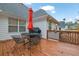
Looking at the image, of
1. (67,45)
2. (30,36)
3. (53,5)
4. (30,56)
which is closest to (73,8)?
(53,5)

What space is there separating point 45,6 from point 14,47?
117 centimetres

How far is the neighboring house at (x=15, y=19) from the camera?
166 inches

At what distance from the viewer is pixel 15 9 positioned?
4.22 m

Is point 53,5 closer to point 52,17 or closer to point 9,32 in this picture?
point 52,17

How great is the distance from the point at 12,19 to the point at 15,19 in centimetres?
7

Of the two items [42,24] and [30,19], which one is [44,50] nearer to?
[42,24]

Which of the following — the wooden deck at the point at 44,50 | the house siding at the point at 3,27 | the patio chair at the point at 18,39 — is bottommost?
the wooden deck at the point at 44,50

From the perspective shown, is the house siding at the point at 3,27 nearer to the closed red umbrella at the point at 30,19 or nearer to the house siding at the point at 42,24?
the closed red umbrella at the point at 30,19

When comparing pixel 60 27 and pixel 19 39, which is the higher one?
pixel 60 27

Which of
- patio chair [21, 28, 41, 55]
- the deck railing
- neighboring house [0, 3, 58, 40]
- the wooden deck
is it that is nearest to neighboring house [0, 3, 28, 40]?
neighboring house [0, 3, 58, 40]

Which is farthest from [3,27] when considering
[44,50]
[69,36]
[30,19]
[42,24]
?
[69,36]

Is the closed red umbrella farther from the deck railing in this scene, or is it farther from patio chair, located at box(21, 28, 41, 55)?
the deck railing

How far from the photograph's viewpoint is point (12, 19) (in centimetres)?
425

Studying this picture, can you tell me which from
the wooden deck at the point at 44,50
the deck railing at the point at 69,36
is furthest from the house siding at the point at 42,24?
the deck railing at the point at 69,36
